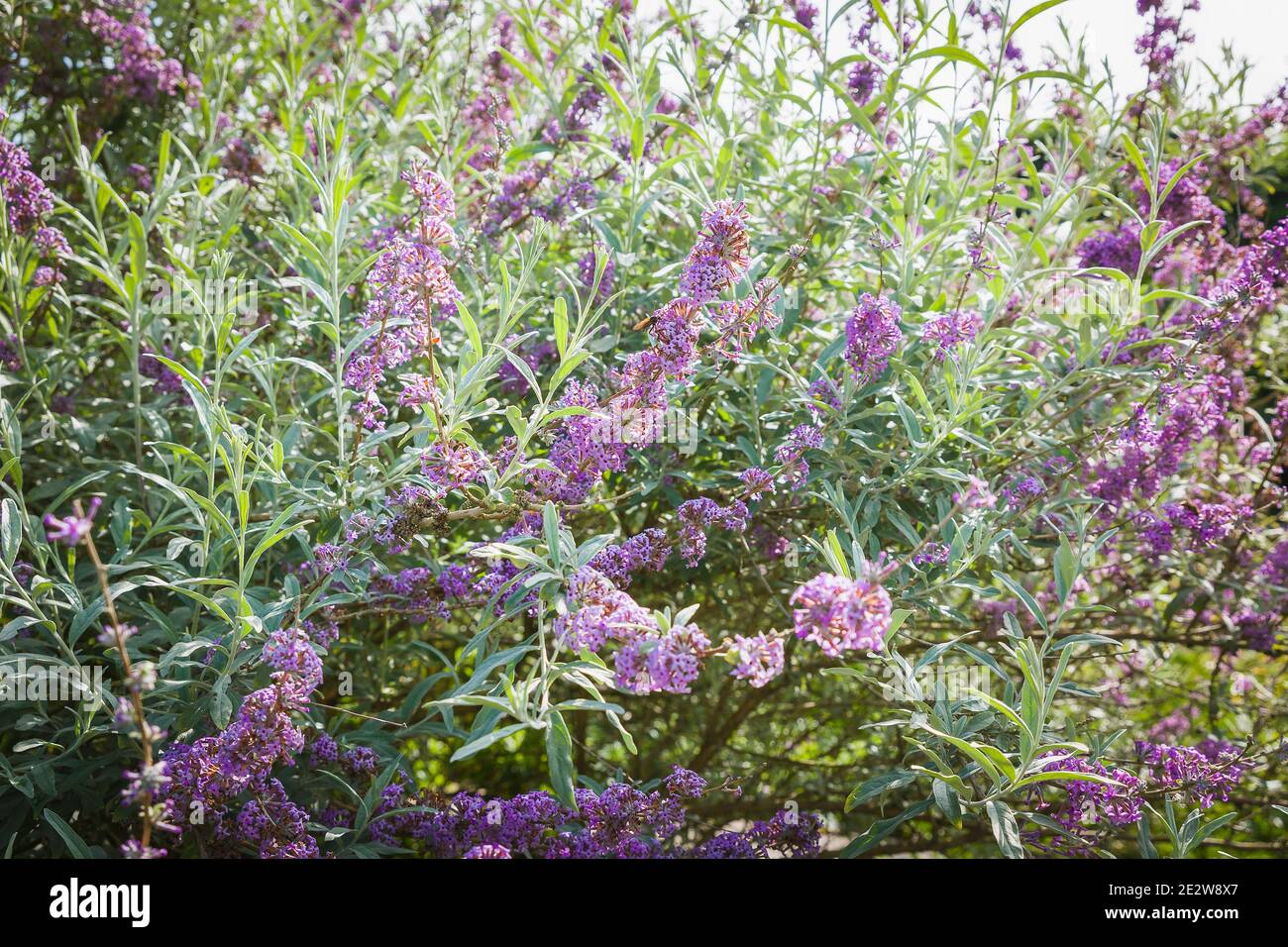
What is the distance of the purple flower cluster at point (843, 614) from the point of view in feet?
5.43

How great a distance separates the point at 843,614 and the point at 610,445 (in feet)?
2.65

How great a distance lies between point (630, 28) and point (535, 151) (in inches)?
25.9

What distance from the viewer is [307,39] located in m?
3.87

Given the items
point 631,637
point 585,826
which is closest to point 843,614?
point 631,637

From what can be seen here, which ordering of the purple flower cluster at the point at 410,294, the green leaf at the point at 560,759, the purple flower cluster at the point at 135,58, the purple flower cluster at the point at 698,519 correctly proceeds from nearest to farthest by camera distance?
1. the green leaf at the point at 560,759
2. the purple flower cluster at the point at 410,294
3. the purple flower cluster at the point at 698,519
4. the purple flower cluster at the point at 135,58

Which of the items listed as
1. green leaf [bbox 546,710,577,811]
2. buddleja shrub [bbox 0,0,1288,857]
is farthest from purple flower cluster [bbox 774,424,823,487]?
green leaf [bbox 546,710,577,811]

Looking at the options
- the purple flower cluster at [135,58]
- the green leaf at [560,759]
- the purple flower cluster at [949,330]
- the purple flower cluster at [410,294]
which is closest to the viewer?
the green leaf at [560,759]

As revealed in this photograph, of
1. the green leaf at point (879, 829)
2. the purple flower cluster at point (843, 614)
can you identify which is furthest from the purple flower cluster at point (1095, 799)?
the purple flower cluster at point (843, 614)

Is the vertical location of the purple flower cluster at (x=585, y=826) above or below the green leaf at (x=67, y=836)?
below

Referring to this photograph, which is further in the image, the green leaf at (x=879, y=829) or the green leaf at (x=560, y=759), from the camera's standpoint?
the green leaf at (x=879, y=829)

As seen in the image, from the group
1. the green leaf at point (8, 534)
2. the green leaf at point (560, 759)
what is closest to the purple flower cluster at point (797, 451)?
the green leaf at point (560, 759)

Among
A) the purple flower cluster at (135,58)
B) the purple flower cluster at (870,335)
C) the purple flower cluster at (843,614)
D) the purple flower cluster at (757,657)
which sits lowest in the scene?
the purple flower cluster at (757,657)

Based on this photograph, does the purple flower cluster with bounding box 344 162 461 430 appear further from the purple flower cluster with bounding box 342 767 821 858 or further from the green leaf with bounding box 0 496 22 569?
the purple flower cluster with bounding box 342 767 821 858

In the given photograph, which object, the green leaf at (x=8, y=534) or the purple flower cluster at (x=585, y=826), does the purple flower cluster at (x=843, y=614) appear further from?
the green leaf at (x=8, y=534)
